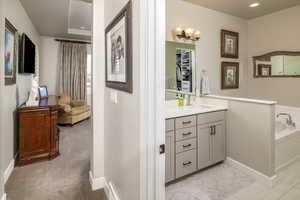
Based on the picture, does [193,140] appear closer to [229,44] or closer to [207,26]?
[207,26]

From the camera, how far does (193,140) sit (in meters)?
2.29

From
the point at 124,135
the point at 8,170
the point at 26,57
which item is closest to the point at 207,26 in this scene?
the point at 124,135

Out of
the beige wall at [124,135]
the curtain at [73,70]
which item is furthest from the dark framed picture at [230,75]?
the curtain at [73,70]

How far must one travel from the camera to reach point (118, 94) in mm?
1550

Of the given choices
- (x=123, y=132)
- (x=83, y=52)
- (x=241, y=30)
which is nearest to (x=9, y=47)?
(x=123, y=132)

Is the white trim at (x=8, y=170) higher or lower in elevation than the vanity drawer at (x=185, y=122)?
lower

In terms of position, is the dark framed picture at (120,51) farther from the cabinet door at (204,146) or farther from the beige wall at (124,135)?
the cabinet door at (204,146)

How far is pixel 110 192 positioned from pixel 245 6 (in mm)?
3597

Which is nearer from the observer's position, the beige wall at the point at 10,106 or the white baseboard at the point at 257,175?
the white baseboard at the point at 257,175

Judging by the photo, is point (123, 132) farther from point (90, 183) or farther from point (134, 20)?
point (90, 183)

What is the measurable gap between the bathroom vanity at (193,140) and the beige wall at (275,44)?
169cm

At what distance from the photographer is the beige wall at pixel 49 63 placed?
552cm

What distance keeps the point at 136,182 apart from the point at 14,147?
2.45 meters

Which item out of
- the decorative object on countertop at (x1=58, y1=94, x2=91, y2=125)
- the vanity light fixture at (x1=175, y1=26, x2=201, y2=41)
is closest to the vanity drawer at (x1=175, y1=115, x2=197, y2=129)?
the vanity light fixture at (x1=175, y1=26, x2=201, y2=41)
